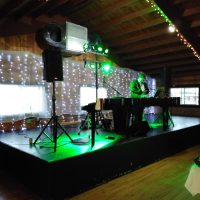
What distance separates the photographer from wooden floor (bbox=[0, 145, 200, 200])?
2879 millimetres

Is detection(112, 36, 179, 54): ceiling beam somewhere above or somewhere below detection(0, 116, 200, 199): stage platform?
above

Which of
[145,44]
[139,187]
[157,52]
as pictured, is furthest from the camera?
[157,52]

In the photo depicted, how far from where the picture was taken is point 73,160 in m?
2.91

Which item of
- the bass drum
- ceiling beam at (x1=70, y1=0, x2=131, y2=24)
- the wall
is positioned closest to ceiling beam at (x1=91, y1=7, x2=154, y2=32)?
ceiling beam at (x1=70, y1=0, x2=131, y2=24)

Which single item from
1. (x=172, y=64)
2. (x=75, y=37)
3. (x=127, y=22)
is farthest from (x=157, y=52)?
(x=75, y=37)

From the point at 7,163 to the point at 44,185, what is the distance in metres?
1.28

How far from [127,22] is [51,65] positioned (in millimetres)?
3465

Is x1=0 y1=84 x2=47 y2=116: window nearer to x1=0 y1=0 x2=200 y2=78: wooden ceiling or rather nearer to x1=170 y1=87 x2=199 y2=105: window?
x1=0 y1=0 x2=200 y2=78: wooden ceiling

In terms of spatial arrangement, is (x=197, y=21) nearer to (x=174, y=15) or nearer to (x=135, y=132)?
(x=174, y=15)

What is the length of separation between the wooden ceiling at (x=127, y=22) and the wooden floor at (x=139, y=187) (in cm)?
332

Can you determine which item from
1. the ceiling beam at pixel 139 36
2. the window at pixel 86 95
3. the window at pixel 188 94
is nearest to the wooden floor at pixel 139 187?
the window at pixel 86 95

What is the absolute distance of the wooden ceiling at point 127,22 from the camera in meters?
5.03

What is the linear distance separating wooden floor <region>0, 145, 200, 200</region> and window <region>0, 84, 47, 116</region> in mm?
1612

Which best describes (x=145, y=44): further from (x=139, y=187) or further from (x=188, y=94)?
(x=139, y=187)
